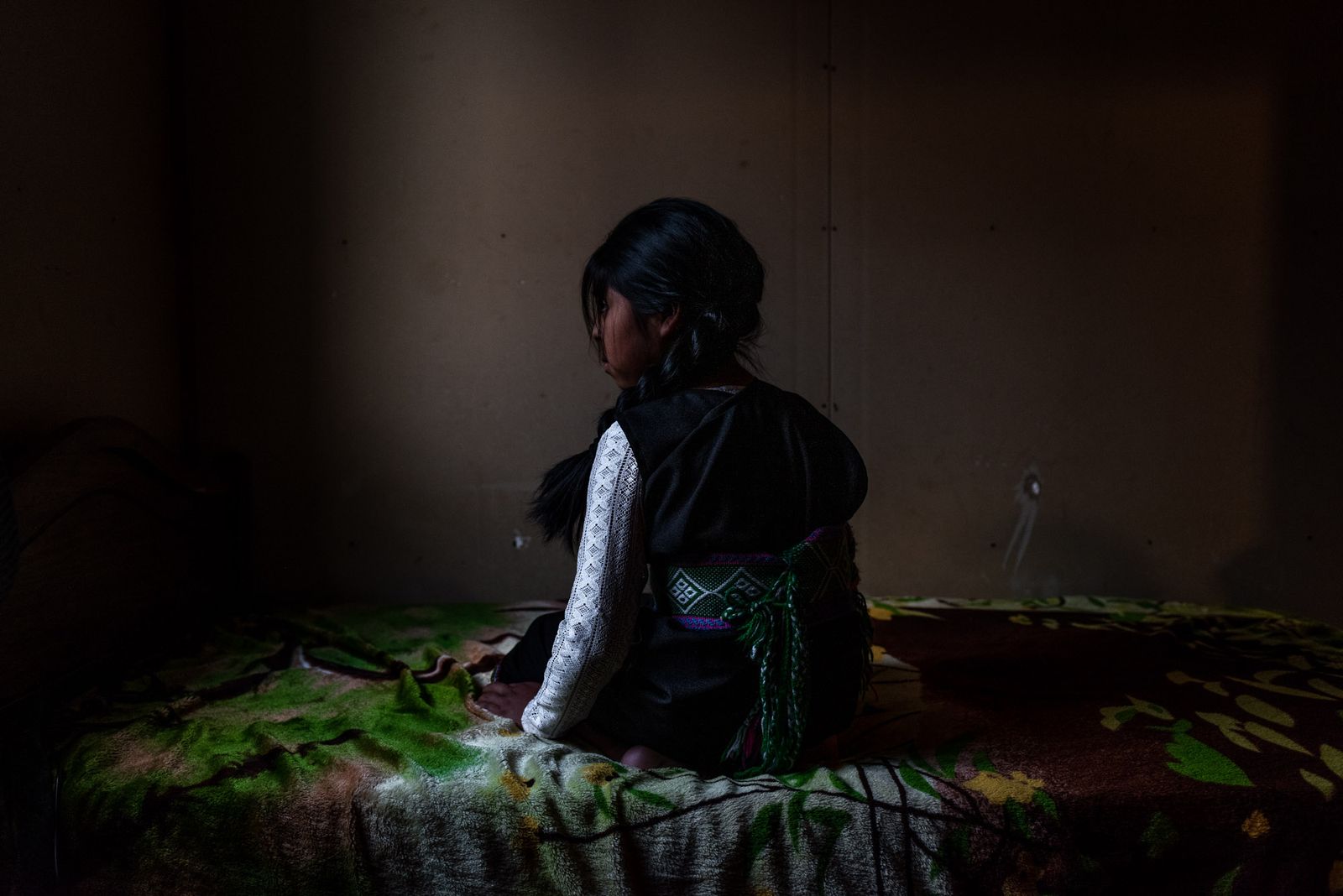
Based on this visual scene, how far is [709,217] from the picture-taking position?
111cm

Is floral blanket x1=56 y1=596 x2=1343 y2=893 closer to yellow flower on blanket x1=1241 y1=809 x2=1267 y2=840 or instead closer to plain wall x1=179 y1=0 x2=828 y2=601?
yellow flower on blanket x1=1241 y1=809 x2=1267 y2=840

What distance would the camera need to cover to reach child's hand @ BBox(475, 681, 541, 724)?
1255 mm

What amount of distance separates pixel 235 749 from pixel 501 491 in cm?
106

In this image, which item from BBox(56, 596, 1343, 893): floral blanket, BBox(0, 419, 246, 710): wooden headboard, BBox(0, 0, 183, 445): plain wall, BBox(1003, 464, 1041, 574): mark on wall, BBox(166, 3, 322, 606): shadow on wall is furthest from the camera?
BBox(1003, 464, 1041, 574): mark on wall

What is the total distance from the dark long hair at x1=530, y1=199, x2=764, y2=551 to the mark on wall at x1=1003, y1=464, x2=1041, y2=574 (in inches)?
50.0

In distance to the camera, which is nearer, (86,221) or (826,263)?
(86,221)

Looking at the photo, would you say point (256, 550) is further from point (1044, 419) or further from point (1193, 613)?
point (1193, 613)

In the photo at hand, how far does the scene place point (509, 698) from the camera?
128 centimetres

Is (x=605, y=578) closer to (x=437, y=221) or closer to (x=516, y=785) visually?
(x=516, y=785)

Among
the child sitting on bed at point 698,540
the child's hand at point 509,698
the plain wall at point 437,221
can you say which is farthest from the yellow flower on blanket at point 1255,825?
the plain wall at point 437,221

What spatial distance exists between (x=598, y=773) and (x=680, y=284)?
0.60m

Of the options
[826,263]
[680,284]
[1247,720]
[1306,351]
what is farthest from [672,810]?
[1306,351]

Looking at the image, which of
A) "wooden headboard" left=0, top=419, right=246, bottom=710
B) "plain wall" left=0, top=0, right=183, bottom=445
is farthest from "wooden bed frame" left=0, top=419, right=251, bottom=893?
"plain wall" left=0, top=0, right=183, bottom=445

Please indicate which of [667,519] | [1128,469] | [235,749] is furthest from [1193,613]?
[235,749]
